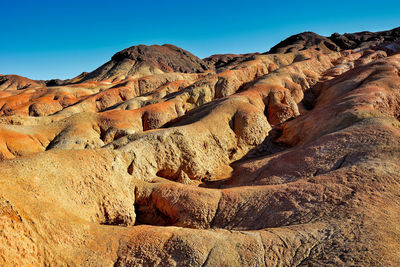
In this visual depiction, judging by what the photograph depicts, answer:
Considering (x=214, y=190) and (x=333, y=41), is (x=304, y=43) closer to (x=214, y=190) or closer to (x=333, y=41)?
(x=333, y=41)

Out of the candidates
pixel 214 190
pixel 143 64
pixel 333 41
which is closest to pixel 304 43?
pixel 333 41

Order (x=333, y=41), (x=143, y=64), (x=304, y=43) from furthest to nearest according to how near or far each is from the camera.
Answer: (x=143, y=64) → (x=333, y=41) → (x=304, y=43)

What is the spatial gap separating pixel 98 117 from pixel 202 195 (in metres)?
16.1

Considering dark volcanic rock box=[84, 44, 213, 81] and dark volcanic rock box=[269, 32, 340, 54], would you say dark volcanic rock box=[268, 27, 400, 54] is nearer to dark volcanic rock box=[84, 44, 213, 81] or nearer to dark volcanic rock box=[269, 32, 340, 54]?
dark volcanic rock box=[269, 32, 340, 54]

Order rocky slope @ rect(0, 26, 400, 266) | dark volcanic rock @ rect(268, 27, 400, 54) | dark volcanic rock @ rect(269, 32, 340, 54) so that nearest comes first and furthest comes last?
rocky slope @ rect(0, 26, 400, 266) → dark volcanic rock @ rect(268, 27, 400, 54) → dark volcanic rock @ rect(269, 32, 340, 54)

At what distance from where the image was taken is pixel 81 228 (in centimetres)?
653

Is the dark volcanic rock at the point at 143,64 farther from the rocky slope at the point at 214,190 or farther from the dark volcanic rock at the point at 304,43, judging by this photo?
the rocky slope at the point at 214,190

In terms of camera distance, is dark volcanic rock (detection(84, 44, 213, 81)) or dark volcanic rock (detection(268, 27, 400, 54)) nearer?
dark volcanic rock (detection(268, 27, 400, 54))

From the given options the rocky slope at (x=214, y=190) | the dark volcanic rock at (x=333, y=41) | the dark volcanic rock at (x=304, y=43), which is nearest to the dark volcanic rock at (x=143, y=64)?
the dark volcanic rock at (x=304, y=43)

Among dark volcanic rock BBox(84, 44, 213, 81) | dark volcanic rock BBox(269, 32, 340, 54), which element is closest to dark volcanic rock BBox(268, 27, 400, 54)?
dark volcanic rock BBox(269, 32, 340, 54)

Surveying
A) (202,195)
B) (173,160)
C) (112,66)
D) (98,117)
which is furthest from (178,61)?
(202,195)

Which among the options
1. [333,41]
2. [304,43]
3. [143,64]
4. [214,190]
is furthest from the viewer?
[143,64]

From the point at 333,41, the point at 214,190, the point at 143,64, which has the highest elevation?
the point at 333,41

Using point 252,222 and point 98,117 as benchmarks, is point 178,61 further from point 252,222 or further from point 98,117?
point 252,222
